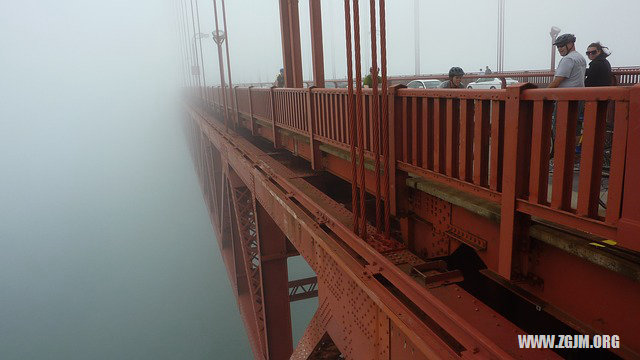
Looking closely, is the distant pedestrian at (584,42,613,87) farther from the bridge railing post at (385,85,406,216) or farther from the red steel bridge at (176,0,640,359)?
the bridge railing post at (385,85,406,216)

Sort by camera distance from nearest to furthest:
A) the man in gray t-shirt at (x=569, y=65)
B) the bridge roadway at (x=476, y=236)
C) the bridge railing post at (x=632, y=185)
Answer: the bridge railing post at (x=632, y=185)
the bridge roadway at (x=476, y=236)
the man in gray t-shirt at (x=569, y=65)

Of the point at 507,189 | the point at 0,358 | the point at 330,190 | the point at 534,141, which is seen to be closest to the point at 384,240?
the point at 507,189

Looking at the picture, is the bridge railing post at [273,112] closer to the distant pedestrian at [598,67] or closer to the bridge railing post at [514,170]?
the distant pedestrian at [598,67]

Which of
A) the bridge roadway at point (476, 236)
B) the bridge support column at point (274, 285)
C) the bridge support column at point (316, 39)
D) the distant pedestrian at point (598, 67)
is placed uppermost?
the bridge support column at point (316, 39)

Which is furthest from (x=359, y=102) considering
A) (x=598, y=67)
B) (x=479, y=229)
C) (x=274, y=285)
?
(x=274, y=285)

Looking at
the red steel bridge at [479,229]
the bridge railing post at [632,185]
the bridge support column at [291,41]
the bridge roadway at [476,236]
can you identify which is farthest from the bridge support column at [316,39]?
the bridge railing post at [632,185]

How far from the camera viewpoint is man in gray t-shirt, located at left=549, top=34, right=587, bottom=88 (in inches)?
162

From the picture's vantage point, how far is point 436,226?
11.1ft

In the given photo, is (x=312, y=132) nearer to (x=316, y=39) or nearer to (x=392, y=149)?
(x=392, y=149)

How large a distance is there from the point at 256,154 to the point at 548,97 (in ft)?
20.0

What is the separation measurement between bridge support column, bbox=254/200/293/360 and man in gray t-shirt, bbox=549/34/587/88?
438 centimetres

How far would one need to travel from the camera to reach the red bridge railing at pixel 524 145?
193 cm

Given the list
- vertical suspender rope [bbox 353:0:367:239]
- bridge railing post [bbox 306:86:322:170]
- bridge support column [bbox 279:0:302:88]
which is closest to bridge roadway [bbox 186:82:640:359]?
vertical suspender rope [bbox 353:0:367:239]

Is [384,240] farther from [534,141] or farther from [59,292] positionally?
[59,292]
